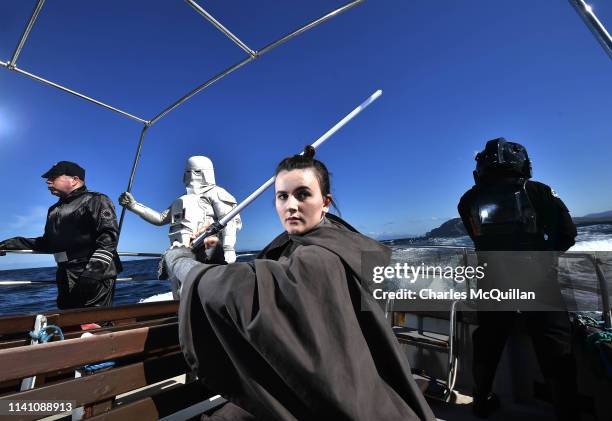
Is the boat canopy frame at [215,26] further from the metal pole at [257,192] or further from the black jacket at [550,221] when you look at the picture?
the black jacket at [550,221]

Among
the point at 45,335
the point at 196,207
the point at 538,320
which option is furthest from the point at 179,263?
the point at 196,207

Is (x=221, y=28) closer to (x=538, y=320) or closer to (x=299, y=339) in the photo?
(x=299, y=339)

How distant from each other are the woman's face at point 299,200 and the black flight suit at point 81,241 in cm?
282

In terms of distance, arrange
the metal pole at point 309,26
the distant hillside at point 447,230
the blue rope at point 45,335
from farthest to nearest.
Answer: the distant hillside at point 447,230, the metal pole at point 309,26, the blue rope at point 45,335

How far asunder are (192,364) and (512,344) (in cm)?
359

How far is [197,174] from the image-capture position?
4812mm

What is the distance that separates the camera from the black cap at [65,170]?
3.55 meters

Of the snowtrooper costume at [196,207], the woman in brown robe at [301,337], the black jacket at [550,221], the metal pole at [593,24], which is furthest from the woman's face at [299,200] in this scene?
the snowtrooper costume at [196,207]

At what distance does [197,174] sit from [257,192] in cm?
237

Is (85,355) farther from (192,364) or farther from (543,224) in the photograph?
(543,224)

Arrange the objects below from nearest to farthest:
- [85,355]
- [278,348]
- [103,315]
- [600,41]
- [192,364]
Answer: [278,348]
[192,364]
[85,355]
[600,41]
[103,315]

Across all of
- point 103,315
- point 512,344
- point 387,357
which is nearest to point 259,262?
point 387,357

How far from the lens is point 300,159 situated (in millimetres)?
1604

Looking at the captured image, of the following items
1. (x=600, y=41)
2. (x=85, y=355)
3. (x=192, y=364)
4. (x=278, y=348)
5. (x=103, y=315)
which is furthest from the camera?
(x=103, y=315)
